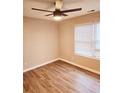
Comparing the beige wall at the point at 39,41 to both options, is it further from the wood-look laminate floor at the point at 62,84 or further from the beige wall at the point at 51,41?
the wood-look laminate floor at the point at 62,84

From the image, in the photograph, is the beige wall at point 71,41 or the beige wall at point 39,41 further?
the beige wall at point 39,41

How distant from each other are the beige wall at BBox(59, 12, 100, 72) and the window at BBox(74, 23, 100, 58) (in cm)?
24

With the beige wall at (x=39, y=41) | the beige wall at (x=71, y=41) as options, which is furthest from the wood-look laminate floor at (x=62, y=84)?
the beige wall at (x=39, y=41)

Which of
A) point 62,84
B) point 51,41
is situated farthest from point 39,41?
point 62,84

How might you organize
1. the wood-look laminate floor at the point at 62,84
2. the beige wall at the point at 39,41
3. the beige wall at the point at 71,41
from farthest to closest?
the beige wall at the point at 39,41
the beige wall at the point at 71,41
the wood-look laminate floor at the point at 62,84

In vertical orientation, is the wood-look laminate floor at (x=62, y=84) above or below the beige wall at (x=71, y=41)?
below

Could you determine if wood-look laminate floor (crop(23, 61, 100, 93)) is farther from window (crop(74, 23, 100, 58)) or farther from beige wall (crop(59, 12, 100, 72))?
window (crop(74, 23, 100, 58))

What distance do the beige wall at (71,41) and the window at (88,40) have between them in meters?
0.24

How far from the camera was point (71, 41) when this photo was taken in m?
6.46

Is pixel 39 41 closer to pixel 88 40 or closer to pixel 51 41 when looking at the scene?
pixel 51 41

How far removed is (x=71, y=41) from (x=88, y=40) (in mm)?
1195

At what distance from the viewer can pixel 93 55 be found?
515 cm

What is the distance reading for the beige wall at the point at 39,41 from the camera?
18.2ft
